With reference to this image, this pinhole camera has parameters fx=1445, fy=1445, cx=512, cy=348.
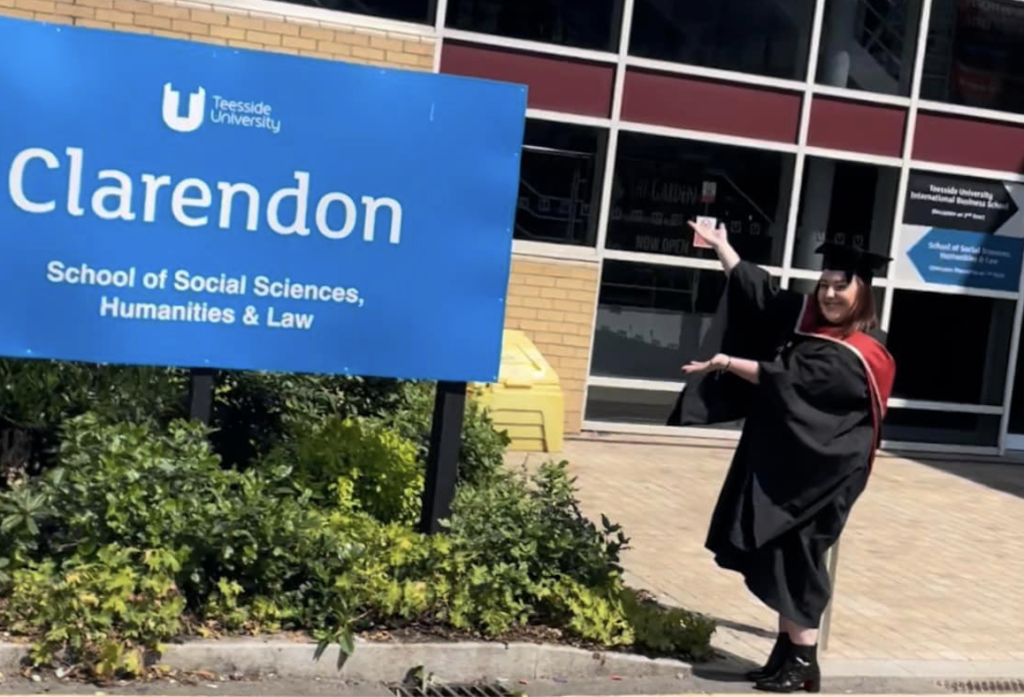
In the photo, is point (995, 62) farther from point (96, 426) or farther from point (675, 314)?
point (96, 426)

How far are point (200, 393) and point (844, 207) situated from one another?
320 inches

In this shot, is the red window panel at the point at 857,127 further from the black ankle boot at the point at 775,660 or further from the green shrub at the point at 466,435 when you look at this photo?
the black ankle boot at the point at 775,660

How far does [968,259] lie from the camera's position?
43.3 ft

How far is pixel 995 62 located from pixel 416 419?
7.96 m

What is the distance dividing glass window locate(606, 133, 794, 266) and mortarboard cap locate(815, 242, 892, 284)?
6640 mm

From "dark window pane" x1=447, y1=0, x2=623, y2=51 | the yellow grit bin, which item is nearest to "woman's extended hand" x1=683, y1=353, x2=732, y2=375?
the yellow grit bin

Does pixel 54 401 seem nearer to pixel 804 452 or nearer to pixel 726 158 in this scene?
pixel 804 452

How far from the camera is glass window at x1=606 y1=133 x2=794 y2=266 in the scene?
12234 mm

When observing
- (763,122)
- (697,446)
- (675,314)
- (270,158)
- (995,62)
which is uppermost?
(995,62)

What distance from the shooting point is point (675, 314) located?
40.9ft

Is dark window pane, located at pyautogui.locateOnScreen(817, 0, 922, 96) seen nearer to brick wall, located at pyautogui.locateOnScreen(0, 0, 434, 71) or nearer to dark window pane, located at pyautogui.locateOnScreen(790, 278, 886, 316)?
dark window pane, located at pyautogui.locateOnScreen(790, 278, 886, 316)

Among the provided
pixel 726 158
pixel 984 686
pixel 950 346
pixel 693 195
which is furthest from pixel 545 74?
pixel 984 686

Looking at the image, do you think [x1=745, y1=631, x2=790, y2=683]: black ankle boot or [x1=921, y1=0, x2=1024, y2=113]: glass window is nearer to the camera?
[x1=745, y1=631, x2=790, y2=683]: black ankle boot

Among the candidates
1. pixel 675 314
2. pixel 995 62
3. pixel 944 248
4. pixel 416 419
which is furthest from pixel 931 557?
pixel 995 62
